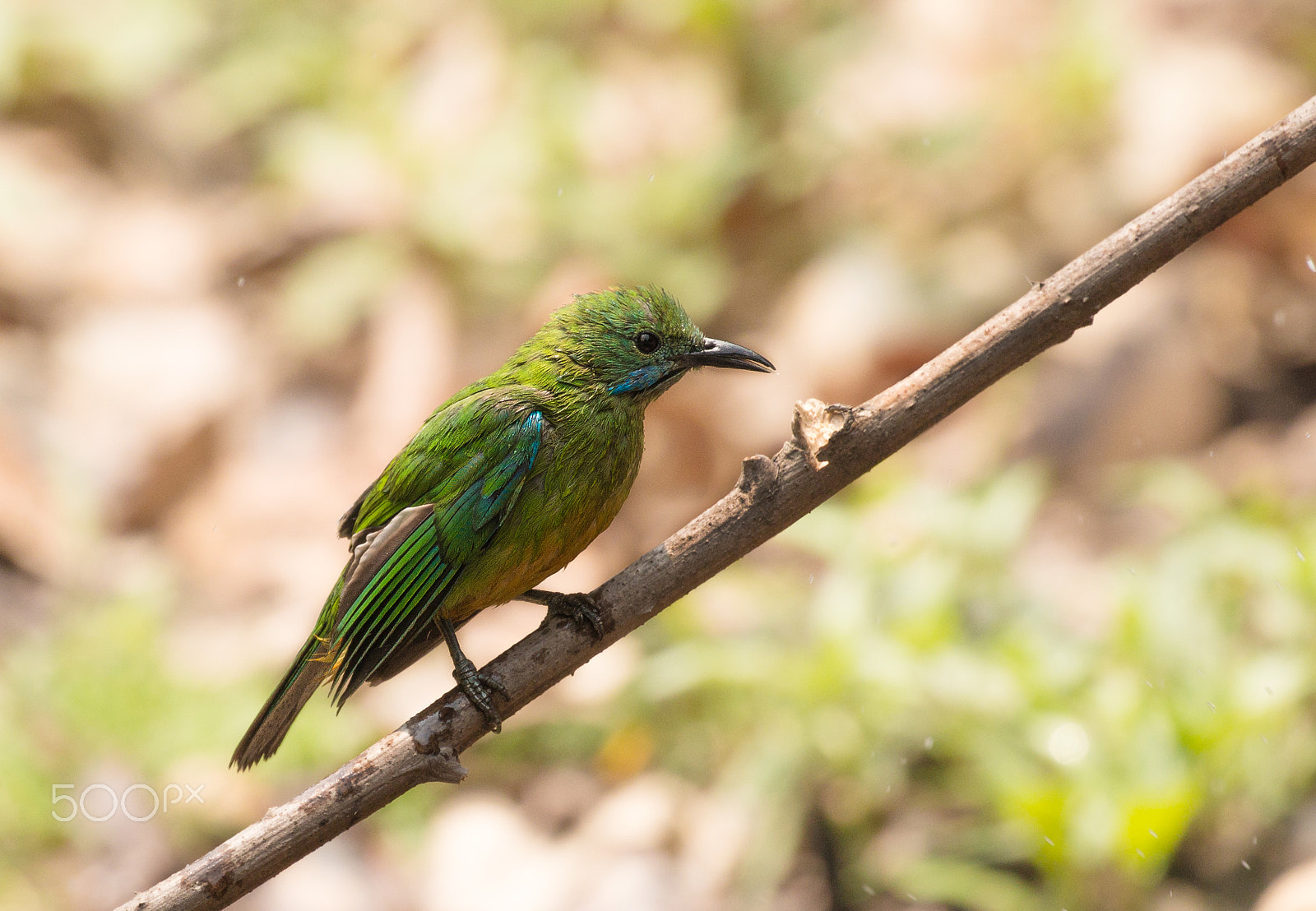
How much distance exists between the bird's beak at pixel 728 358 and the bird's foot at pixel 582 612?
87 cm

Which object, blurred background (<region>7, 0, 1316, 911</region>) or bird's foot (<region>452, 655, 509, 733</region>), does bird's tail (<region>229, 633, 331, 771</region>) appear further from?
blurred background (<region>7, 0, 1316, 911</region>)

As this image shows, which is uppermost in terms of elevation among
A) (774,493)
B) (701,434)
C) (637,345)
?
(637,345)

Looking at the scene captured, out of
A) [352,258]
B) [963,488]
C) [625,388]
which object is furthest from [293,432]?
[625,388]

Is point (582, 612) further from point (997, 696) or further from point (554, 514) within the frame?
point (997, 696)

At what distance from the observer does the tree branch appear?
106 inches

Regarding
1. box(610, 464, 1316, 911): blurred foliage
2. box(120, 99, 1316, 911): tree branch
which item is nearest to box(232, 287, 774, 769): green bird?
box(120, 99, 1316, 911): tree branch

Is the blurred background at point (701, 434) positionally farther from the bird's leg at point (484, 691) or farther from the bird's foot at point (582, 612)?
the bird's leg at point (484, 691)

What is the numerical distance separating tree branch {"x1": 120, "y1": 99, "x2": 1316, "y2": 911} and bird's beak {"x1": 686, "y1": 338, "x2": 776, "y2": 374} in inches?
25.7

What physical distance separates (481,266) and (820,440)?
524 cm

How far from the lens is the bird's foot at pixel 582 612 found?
3014mm

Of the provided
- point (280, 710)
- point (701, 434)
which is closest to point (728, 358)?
→ point (280, 710)

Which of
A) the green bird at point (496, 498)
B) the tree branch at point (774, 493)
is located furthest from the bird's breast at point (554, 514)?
the tree branch at point (774, 493)

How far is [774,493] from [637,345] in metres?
0.84

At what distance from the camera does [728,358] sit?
3.63 meters
